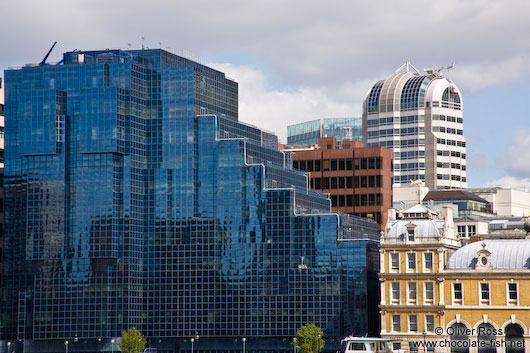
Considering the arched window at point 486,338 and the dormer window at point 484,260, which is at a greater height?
the dormer window at point 484,260

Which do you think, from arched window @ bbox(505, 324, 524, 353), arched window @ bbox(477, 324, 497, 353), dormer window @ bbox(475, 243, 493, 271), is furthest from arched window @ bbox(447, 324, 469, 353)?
dormer window @ bbox(475, 243, 493, 271)

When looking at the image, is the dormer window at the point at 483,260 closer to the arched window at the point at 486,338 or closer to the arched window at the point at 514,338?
the arched window at the point at 486,338

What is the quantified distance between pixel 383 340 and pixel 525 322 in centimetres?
2258

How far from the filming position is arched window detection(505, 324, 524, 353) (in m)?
194

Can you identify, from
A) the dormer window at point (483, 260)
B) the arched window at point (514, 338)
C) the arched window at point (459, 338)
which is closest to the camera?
the arched window at point (514, 338)

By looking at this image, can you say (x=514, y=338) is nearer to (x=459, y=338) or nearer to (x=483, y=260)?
(x=459, y=338)

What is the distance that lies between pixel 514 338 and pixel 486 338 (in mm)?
4329

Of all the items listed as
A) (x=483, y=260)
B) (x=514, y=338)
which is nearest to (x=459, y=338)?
(x=514, y=338)

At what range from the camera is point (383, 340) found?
191 meters

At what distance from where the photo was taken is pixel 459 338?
199 meters

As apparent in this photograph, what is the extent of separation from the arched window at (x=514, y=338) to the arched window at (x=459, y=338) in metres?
6.48

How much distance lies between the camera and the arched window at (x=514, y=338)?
194 m

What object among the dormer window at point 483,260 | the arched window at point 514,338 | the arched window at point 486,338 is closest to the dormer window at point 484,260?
the dormer window at point 483,260

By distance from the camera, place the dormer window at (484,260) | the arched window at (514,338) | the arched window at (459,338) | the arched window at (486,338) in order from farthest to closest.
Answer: the dormer window at (484,260), the arched window at (459,338), the arched window at (486,338), the arched window at (514,338)
